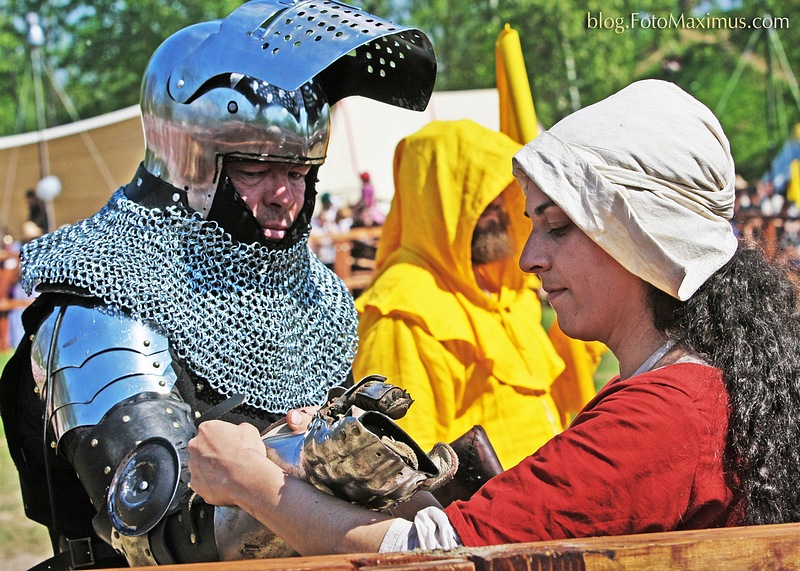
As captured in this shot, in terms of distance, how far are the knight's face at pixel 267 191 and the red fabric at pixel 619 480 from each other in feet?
4.07

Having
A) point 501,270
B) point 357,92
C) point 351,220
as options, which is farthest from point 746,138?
point 357,92

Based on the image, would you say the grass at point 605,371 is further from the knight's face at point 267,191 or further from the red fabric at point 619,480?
the red fabric at point 619,480

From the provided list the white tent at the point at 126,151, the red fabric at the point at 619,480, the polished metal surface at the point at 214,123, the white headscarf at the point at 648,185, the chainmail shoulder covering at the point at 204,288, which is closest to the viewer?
the red fabric at the point at 619,480

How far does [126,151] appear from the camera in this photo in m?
15.5

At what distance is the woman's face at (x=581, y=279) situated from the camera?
68.1 inches

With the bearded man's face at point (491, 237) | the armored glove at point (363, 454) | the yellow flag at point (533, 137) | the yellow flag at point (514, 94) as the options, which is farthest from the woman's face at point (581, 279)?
the yellow flag at point (514, 94)

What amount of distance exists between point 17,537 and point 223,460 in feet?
15.1

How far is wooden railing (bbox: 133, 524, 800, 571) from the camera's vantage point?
1.34m

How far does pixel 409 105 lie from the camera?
301cm

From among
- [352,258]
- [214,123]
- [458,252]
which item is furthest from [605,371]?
[214,123]

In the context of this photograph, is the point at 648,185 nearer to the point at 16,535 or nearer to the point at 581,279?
the point at 581,279

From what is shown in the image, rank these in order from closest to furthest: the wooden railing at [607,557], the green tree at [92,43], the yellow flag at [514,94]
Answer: the wooden railing at [607,557], the yellow flag at [514,94], the green tree at [92,43]

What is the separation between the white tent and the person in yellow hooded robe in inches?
386

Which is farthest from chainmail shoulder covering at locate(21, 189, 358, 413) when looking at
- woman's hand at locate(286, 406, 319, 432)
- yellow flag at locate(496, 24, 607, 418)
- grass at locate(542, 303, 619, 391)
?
grass at locate(542, 303, 619, 391)
